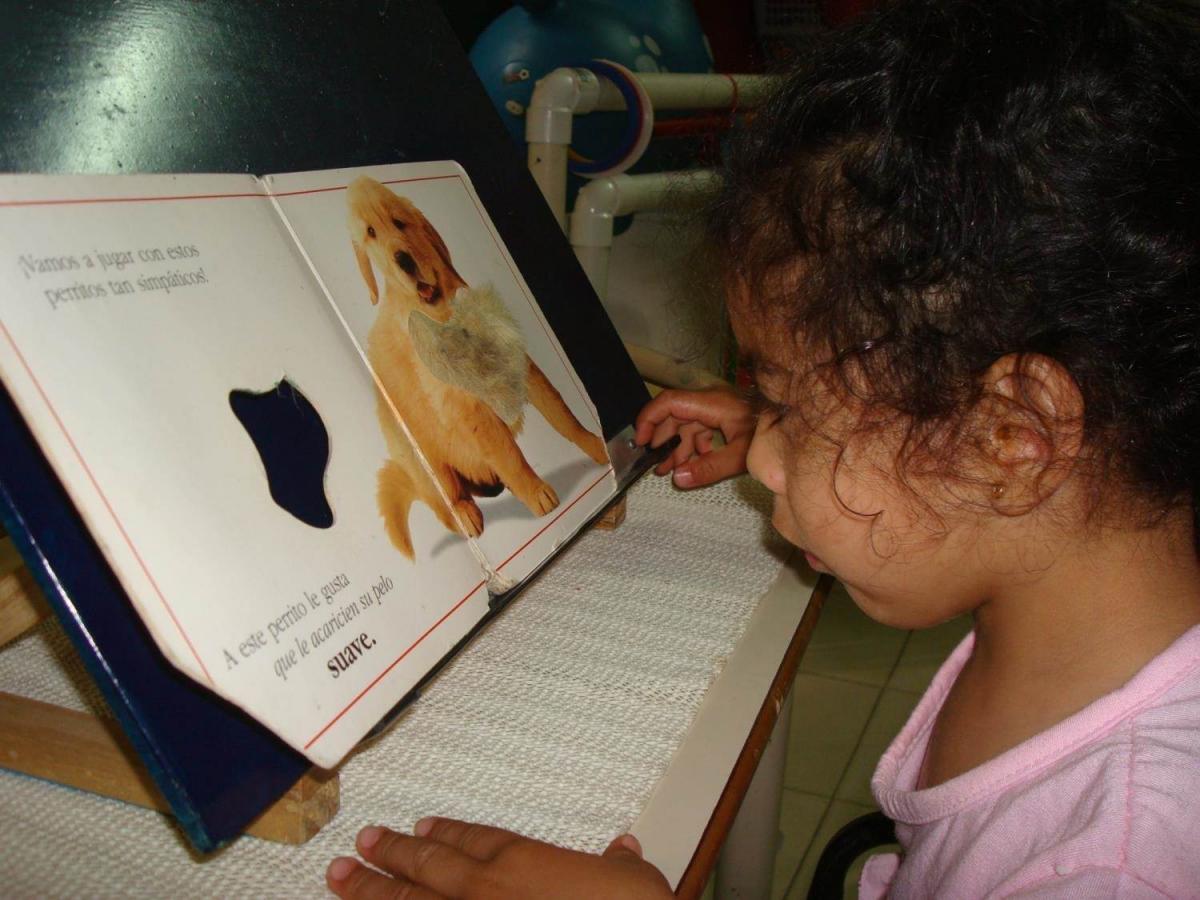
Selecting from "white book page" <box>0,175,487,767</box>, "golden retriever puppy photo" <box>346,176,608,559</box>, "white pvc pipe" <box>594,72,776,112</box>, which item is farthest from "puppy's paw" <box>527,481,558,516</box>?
"white pvc pipe" <box>594,72,776,112</box>

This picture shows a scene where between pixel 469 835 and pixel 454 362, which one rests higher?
pixel 454 362

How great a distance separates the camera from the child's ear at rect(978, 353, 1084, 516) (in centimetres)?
48

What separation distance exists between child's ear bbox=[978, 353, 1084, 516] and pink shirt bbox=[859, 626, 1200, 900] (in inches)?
4.5

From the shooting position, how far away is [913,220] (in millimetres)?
475

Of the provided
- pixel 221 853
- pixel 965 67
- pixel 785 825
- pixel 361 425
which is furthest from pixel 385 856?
pixel 785 825

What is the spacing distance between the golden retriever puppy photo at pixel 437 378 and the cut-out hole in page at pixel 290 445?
0.04 m

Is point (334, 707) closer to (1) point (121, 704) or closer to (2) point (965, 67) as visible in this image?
(1) point (121, 704)

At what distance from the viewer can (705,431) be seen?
3.06 ft

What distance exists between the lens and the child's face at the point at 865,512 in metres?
0.54

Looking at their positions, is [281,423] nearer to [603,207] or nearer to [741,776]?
[741,776]

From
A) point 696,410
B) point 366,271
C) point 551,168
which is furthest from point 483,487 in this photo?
point 551,168

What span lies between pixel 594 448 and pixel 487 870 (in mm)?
335

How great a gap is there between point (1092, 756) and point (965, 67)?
35cm

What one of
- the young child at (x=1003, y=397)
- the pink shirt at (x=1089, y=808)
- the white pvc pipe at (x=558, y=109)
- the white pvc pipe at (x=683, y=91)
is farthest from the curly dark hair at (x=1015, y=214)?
the white pvc pipe at (x=683, y=91)
